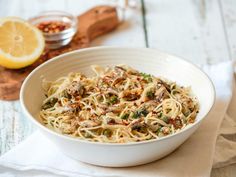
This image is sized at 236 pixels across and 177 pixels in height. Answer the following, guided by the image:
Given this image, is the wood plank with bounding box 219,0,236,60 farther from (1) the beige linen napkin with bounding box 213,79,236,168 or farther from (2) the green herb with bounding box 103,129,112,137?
(2) the green herb with bounding box 103,129,112,137

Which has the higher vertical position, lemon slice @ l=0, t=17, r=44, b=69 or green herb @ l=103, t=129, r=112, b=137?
green herb @ l=103, t=129, r=112, b=137

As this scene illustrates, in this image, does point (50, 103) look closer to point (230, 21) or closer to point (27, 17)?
point (27, 17)

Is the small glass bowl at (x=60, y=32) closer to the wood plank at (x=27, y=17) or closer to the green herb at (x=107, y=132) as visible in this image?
the wood plank at (x=27, y=17)

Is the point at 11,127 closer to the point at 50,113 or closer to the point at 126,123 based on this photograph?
the point at 50,113

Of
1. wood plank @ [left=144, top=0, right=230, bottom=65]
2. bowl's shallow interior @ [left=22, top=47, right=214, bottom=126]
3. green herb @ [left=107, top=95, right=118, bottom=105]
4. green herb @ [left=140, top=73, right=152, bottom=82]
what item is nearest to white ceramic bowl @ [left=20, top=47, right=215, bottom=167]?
bowl's shallow interior @ [left=22, top=47, right=214, bottom=126]

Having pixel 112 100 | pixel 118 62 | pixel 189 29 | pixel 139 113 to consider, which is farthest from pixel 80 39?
pixel 139 113

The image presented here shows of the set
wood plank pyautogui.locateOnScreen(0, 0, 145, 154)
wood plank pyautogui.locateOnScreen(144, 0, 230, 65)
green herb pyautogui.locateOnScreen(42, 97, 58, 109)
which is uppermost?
green herb pyautogui.locateOnScreen(42, 97, 58, 109)

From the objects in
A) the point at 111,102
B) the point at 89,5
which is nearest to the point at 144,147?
the point at 111,102

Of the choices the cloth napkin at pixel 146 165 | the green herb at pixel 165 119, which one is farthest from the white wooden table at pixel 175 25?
the green herb at pixel 165 119
